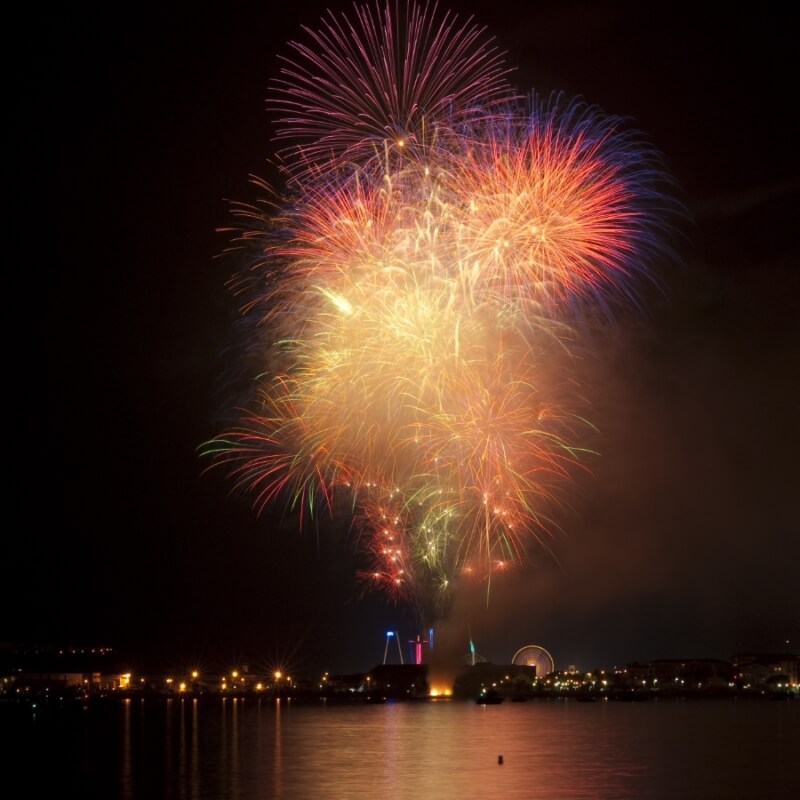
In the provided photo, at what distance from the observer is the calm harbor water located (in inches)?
1113

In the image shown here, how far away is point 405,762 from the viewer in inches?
1385

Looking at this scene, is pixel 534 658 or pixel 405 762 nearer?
pixel 405 762

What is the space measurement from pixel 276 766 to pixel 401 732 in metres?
19.1

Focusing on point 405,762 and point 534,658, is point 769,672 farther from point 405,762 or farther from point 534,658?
point 405,762

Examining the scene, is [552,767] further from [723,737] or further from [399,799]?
[723,737]

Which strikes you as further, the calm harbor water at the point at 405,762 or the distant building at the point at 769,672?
the distant building at the point at 769,672

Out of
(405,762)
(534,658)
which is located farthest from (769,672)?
(405,762)

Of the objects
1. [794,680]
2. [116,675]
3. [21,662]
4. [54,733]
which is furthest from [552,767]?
[794,680]

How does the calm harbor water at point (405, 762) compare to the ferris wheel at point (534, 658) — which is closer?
the calm harbor water at point (405, 762)

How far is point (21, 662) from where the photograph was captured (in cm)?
16262

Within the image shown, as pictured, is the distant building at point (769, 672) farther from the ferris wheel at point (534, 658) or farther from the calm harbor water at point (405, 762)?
the calm harbor water at point (405, 762)

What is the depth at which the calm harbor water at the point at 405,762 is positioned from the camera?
2827 centimetres

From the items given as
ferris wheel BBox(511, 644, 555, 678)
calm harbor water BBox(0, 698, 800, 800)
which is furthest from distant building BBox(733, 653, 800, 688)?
calm harbor water BBox(0, 698, 800, 800)

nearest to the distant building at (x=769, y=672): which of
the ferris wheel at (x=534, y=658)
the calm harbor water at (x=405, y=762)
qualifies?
the ferris wheel at (x=534, y=658)
